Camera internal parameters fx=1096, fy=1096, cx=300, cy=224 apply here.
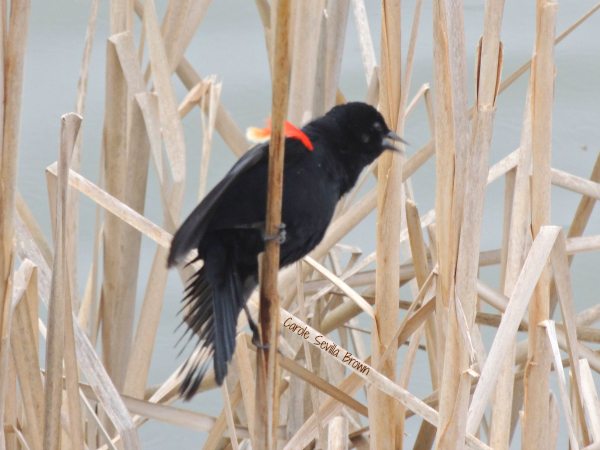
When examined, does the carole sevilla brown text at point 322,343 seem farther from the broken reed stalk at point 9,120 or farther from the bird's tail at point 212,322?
the broken reed stalk at point 9,120

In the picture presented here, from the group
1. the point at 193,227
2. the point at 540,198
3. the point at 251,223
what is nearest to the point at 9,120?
the point at 193,227

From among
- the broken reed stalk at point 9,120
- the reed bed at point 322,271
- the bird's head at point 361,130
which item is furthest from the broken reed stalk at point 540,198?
the broken reed stalk at point 9,120

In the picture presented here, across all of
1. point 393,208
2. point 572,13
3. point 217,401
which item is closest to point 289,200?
point 393,208

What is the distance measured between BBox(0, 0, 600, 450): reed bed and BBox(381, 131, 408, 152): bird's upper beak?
0.10 feet

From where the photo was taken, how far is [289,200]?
1766mm

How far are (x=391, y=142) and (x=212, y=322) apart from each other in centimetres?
45

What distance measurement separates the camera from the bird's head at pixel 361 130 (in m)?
1.92

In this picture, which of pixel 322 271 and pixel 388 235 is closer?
pixel 388 235

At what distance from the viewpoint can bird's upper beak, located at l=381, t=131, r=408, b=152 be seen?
1.62 m

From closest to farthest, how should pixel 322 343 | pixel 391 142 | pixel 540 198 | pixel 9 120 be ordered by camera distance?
pixel 9 120 → pixel 540 198 → pixel 322 343 → pixel 391 142

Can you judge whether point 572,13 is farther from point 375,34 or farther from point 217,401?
point 217,401

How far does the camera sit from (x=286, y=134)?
5.79ft

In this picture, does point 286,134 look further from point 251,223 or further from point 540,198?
point 540,198

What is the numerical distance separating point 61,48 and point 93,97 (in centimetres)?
17
